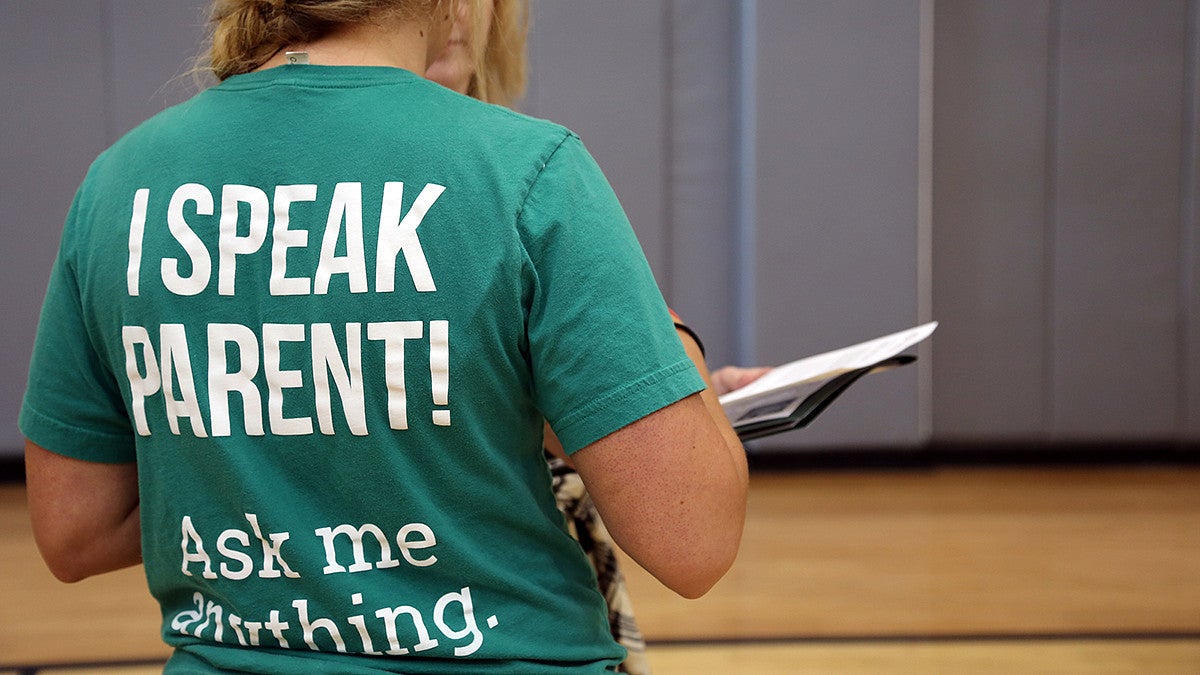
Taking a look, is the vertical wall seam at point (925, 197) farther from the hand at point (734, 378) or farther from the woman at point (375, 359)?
the woman at point (375, 359)

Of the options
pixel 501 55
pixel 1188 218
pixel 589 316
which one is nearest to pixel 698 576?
pixel 589 316

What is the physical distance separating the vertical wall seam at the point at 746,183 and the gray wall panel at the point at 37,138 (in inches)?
75.5

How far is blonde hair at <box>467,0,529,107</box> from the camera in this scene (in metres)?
0.76

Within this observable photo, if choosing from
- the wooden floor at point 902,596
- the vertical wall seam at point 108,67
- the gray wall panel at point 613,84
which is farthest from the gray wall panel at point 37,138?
the gray wall panel at point 613,84

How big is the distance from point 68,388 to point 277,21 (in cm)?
26

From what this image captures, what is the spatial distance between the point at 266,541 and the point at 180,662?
0.11 m

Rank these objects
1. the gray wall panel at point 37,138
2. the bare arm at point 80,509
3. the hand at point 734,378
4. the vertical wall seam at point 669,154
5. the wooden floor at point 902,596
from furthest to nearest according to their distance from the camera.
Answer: the vertical wall seam at point 669,154
the gray wall panel at point 37,138
the wooden floor at point 902,596
the hand at point 734,378
the bare arm at point 80,509

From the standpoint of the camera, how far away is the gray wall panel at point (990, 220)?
332 centimetres

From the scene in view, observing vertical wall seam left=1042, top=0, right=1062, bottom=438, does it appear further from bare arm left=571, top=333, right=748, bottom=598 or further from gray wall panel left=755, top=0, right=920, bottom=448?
bare arm left=571, top=333, right=748, bottom=598

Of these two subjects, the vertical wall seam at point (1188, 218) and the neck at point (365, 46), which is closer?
the neck at point (365, 46)

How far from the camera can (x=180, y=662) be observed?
2.09ft

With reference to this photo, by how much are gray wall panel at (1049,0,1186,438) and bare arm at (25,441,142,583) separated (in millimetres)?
3236

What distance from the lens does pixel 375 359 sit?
0.56 m

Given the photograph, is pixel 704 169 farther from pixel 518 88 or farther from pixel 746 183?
pixel 518 88
